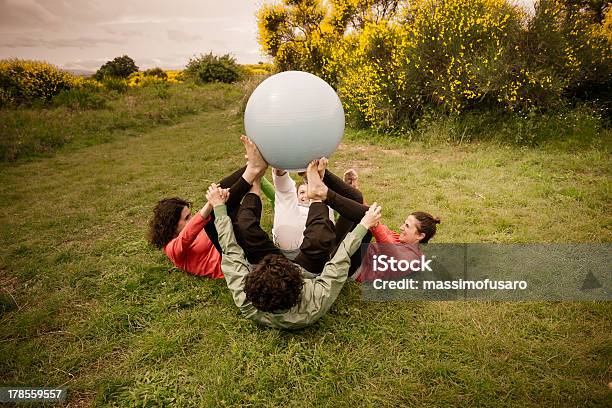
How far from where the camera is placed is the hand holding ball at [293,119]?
2.91 m

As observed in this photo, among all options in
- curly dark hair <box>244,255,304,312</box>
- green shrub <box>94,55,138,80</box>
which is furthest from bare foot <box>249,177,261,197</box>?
green shrub <box>94,55,138,80</box>

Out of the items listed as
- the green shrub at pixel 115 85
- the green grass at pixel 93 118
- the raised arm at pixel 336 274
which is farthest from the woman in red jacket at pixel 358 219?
the green shrub at pixel 115 85

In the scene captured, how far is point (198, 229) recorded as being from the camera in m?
3.50

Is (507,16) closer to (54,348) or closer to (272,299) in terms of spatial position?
(272,299)

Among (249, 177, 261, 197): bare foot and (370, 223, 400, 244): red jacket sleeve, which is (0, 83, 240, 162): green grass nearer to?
(249, 177, 261, 197): bare foot

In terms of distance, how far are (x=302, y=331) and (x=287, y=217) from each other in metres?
1.05

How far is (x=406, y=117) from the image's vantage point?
31.0ft

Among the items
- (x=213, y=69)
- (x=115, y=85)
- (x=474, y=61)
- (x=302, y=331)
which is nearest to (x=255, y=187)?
(x=302, y=331)

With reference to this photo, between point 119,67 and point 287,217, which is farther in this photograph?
point 119,67

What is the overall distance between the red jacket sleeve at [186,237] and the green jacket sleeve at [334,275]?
1.26 meters

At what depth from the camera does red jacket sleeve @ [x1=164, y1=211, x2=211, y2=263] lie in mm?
3477

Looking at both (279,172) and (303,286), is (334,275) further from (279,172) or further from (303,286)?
(279,172)

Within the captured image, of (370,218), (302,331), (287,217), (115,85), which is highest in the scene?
(115,85)

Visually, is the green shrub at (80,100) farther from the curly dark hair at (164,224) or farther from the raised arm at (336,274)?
the raised arm at (336,274)
